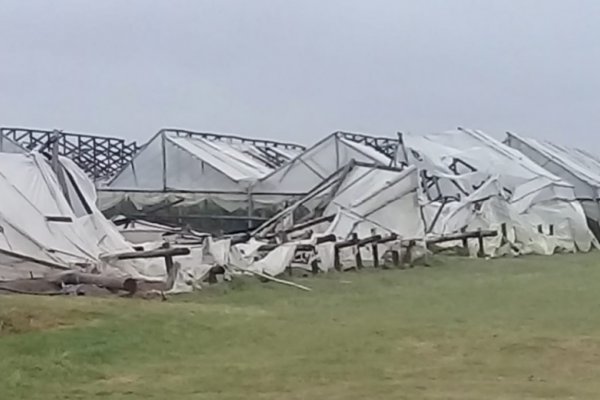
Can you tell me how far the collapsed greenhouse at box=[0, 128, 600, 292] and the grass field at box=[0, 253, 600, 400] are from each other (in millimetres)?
2758

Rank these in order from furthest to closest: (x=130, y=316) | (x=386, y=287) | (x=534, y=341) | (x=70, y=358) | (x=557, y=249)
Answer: (x=557, y=249) < (x=386, y=287) < (x=130, y=316) < (x=534, y=341) < (x=70, y=358)

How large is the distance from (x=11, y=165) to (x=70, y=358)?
1019 cm

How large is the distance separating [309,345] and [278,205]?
19.4 meters

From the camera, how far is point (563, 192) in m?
31.6

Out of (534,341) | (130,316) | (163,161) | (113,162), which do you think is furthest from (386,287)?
(113,162)

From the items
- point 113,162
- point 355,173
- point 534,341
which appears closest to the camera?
point 534,341

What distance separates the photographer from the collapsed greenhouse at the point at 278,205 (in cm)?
1666

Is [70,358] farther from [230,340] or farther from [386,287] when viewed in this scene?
[386,287]

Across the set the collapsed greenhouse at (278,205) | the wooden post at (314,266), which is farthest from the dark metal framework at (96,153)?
the wooden post at (314,266)

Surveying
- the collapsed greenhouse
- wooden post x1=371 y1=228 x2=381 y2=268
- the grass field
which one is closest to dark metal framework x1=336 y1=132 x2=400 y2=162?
the collapsed greenhouse

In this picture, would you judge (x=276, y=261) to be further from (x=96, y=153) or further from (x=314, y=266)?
(x=96, y=153)

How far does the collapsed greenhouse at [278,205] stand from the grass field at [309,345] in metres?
2.76

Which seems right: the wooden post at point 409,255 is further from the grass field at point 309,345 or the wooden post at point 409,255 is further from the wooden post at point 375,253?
the grass field at point 309,345

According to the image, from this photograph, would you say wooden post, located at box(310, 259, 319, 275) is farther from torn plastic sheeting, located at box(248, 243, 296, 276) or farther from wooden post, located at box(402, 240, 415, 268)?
wooden post, located at box(402, 240, 415, 268)
